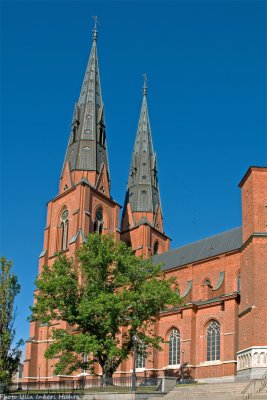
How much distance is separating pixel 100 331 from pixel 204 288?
17343 mm

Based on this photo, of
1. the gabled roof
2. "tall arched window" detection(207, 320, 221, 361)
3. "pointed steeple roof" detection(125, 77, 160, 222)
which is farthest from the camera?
"pointed steeple roof" detection(125, 77, 160, 222)

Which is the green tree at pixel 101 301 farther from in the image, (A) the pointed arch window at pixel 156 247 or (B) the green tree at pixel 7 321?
(A) the pointed arch window at pixel 156 247

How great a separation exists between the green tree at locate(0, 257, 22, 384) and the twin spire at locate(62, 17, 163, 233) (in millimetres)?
23022

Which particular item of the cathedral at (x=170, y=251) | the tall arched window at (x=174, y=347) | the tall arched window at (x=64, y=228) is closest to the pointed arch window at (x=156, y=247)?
the cathedral at (x=170, y=251)

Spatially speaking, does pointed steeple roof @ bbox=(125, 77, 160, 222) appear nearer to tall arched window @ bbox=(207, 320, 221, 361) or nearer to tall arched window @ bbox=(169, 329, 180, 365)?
tall arched window @ bbox=(169, 329, 180, 365)

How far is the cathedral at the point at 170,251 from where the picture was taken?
3366 centimetres

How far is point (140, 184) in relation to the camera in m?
72.9

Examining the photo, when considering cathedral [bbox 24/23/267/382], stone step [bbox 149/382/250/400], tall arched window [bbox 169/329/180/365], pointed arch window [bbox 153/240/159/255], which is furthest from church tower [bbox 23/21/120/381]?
stone step [bbox 149/382/250/400]

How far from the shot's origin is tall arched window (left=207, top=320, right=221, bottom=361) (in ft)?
142

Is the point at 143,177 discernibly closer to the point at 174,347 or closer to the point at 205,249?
the point at 205,249

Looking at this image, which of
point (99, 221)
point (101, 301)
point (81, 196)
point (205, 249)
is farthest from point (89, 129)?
point (101, 301)

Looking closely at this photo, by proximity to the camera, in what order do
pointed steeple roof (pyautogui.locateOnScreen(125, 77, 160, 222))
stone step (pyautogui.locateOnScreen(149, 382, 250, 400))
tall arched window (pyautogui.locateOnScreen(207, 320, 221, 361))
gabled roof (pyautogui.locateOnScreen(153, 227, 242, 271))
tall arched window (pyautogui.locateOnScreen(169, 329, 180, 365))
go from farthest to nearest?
pointed steeple roof (pyautogui.locateOnScreen(125, 77, 160, 222)) < gabled roof (pyautogui.locateOnScreen(153, 227, 242, 271)) < tall arched window (pyautogui.locateOnScreen(169, 329, 180, 365)) < tall arched window (pyautogui.locateOnScreen(207, 320, 221, 361)) < stone step (pyautogui.locateOnScreen(149, 382, 250, 400))

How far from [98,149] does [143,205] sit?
10.5m

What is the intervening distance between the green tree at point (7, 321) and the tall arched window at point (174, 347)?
14.2 metres
